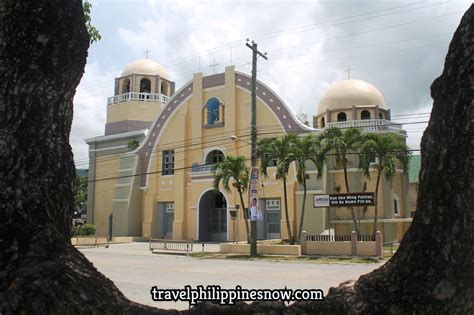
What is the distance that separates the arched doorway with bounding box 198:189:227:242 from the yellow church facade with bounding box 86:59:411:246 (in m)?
0.08

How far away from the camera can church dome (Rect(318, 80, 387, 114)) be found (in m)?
36.2

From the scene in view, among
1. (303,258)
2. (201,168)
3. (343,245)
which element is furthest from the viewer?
(201,168)

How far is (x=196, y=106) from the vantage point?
39.2 meters

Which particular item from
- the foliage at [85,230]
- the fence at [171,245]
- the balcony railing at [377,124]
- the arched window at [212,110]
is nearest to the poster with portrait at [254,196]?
the fence at [171,245]

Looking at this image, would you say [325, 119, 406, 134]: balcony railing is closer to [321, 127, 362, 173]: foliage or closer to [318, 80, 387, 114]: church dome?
[318, 80, 387, 114]: church dome

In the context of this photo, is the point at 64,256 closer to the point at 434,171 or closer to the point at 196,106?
the point at 434,171

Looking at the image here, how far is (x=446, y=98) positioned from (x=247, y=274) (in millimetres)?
14522

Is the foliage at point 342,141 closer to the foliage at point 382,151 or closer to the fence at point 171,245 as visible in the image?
the foliage at point 382,151

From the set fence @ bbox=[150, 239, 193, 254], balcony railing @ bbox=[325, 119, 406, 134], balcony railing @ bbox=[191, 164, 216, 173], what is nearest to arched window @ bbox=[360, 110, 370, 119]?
balcony railing @ bbox=[325, 119, 406, 134]

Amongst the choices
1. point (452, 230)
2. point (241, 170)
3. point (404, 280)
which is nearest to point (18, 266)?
point (404, 280)

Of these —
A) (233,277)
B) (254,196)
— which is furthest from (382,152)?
(233,277)

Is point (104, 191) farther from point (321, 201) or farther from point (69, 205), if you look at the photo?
point (69, 205)

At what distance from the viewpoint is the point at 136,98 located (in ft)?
145

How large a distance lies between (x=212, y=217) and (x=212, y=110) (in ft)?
28.1
